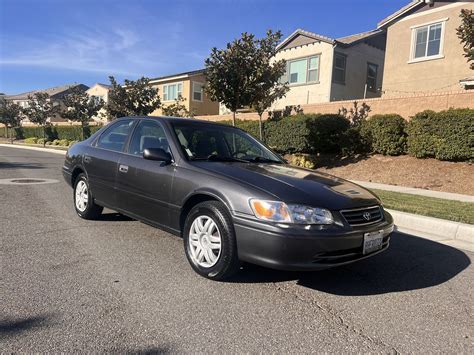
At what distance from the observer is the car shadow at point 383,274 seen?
12.5 feet

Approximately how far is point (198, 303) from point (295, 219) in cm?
107

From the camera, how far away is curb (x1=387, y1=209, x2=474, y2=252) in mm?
5812

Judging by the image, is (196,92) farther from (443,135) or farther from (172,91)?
(443,135)

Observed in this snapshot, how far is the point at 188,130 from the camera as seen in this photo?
15.6ft

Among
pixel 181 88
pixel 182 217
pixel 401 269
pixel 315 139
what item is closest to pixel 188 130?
pixel 182 217

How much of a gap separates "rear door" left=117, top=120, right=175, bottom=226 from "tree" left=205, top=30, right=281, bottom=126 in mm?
8981

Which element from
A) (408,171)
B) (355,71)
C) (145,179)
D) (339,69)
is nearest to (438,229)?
(145,179)

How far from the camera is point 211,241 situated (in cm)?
376

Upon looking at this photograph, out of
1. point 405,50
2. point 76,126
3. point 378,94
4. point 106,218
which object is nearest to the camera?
point 106,218

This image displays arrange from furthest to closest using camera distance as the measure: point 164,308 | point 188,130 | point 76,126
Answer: point 76,126 < point 188,130 < point 164,308

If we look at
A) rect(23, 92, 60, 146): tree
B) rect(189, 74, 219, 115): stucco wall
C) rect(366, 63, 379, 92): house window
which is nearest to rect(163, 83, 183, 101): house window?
rect(189, 74, 219, 115): stucco wall

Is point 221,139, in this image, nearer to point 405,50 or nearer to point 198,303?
point 198,303

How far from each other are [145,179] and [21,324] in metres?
2.08

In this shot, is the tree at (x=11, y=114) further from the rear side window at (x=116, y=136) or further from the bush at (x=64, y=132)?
the rear side window at (x=116, y=136)
